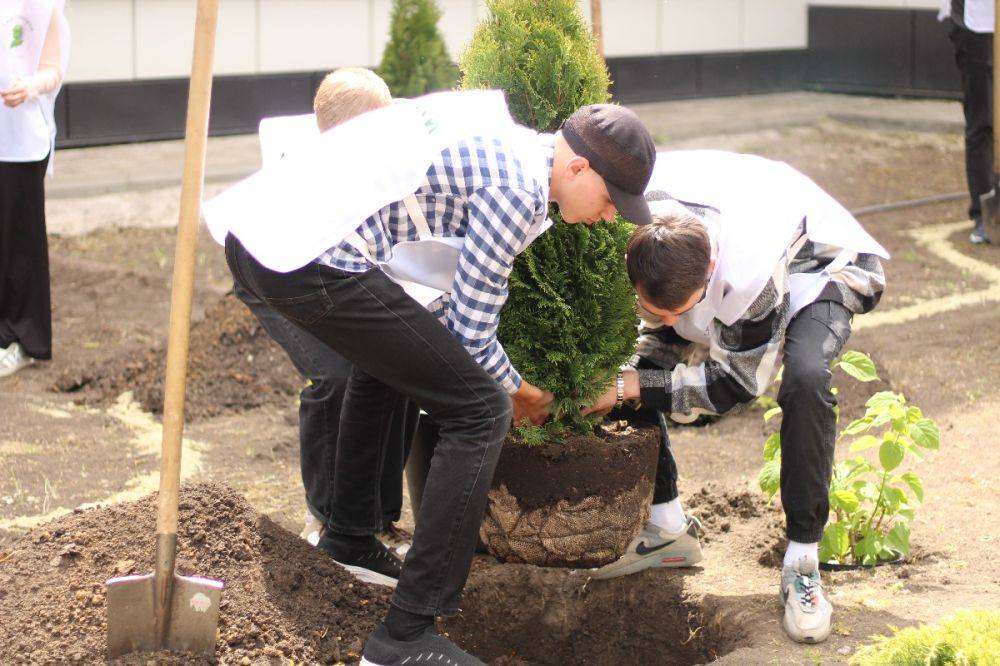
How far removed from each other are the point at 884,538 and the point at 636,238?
140cm

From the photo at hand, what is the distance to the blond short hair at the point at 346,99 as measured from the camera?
13.9ft

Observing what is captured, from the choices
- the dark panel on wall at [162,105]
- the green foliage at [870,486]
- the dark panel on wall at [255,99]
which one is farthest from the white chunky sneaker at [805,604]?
the dark panel on wall at [255,99]

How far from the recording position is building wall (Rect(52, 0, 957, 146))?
388 inches

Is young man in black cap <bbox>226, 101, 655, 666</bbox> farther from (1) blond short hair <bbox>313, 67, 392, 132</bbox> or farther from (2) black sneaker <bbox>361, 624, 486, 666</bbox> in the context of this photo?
(1) blond short hair <bbox>313, 67, 392, 132</bbox>

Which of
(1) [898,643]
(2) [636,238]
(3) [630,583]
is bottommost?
(3) [630,583]

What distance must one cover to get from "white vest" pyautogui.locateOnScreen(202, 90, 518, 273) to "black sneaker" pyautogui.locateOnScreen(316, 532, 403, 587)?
1243 millimetres

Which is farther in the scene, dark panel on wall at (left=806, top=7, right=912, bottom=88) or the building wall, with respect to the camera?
dark panel on wall at (left=806, top=7, right=912, bottom=88)

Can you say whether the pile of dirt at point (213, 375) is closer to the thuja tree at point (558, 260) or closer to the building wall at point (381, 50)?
the thuja tree at point (558, 260)

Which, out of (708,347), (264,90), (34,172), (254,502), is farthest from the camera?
(264,90)

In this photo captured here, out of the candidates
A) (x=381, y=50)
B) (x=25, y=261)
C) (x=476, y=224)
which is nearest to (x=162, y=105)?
(x=381, y=50)

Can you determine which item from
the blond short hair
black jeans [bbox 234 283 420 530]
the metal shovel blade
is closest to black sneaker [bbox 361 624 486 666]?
the metal shovel blade

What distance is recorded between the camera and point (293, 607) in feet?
12.2

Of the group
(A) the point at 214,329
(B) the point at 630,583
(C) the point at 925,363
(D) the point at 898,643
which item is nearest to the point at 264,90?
(A) the point at 214,329

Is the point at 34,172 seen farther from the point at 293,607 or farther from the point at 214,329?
the point at 293,607
